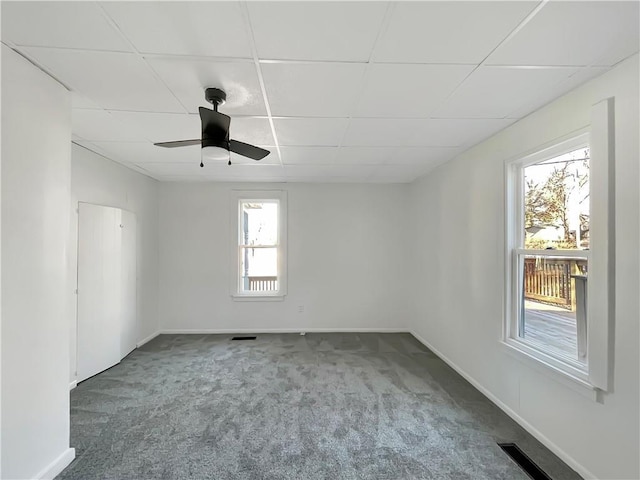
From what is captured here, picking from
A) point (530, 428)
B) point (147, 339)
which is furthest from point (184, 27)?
point (147, 339)

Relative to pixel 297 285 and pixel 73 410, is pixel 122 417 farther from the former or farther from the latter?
pixel 297 285

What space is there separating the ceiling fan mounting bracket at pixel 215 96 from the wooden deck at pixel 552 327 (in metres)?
2.79

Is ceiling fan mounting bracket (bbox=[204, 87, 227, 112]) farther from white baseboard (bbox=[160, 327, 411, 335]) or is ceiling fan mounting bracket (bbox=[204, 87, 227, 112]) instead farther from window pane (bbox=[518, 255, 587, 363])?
white baseboard (bbox=[160, 327, 411, 335])

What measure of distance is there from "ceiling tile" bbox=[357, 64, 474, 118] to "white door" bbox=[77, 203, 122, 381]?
3.09 metres

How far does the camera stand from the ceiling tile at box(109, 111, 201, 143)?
90.6 inches

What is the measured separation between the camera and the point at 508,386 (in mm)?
2527

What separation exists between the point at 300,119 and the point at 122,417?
2.87 metres

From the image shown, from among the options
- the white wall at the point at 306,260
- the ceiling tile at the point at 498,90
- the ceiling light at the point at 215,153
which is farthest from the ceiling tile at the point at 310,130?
the white wall at the point at 306,260

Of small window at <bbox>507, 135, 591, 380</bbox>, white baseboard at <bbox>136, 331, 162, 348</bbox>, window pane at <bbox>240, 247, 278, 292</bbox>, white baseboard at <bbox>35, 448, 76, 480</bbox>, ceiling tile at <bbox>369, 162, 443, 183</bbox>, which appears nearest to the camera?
white baseboard at <bbox>35, 448, 76, 480</bbox>

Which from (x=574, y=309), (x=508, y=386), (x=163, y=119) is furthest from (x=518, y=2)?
(x=508, y=386)

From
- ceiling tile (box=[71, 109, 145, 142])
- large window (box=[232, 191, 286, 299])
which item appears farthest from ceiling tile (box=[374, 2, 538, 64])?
large window (box=[232, 191, 286, 299])

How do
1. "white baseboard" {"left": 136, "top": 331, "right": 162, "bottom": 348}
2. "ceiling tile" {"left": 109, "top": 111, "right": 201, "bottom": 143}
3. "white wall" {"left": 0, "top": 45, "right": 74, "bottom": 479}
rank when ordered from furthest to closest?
"white baseboard" {"left": 136, "top": 331, "right": 162, "bottom": 348}, "ceiling tile" {"left": 109, "top": 111, "right": 201, "bottom": 143}, "white wall" {"left": 0, "top": 45, "right": 74, "bottom": 479}

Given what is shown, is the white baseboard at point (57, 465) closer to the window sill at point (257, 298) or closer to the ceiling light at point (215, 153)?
the ceiling light at point (215, 153)

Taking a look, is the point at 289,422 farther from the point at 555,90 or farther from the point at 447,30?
the point at 555,90
